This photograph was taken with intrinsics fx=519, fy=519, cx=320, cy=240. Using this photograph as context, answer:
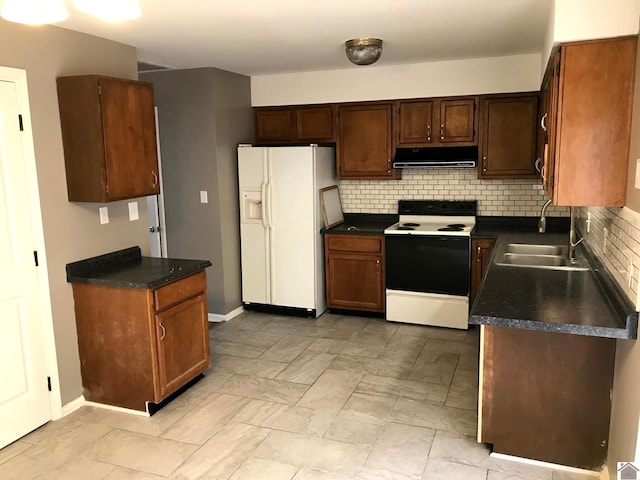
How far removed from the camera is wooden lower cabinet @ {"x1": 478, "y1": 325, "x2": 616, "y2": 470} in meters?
2.49

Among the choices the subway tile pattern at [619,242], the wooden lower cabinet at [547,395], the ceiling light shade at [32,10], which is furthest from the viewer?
the wooden lower cabinet at [547,395]

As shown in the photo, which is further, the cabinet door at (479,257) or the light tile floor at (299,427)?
the cabinet door at (479,257)

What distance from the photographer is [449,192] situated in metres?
5.12

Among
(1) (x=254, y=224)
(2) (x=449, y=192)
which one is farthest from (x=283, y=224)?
(2) (x=449, y=192)

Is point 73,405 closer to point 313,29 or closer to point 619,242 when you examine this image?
point 313,29

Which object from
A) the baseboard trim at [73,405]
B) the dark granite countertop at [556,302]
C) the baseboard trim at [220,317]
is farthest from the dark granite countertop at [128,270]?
the dark granite countertop at [556,302]

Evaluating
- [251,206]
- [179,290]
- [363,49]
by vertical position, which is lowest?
[179,290]

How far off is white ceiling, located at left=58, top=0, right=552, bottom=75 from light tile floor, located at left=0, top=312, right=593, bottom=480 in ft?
7.78

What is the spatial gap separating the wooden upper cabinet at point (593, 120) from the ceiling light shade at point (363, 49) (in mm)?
1532

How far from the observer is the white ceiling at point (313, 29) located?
287 cm

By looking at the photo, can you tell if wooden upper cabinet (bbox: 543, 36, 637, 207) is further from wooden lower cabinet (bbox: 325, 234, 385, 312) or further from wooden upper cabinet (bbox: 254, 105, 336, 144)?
wooden upper cabinet (bbox: 254, 105, 336, 144)

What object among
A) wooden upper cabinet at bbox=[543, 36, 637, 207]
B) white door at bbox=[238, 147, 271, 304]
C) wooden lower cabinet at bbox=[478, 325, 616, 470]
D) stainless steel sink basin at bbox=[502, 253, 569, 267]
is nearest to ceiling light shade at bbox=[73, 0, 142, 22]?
wooden upper cabinet at bbox=[543, 36, 637, 207]

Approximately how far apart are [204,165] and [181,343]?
1953mm

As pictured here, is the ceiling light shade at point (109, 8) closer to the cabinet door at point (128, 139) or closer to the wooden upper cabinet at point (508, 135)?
the cabinet door at point (128, 139)
